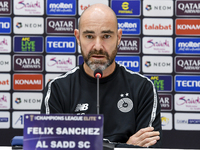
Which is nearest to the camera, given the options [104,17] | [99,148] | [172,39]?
[99,148]

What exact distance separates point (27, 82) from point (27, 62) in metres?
0.20

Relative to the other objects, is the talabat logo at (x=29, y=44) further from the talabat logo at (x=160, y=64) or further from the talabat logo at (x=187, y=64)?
the talabat logo at (x=187, y=64)

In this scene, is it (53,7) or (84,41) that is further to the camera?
(53,7)

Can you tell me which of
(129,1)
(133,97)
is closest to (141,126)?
(133,97)

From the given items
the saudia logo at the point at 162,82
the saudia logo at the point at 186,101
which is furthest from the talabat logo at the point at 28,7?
the saudia logo at the point at 186,101

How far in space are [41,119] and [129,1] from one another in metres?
2.07

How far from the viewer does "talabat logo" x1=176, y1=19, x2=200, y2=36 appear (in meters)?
2.47

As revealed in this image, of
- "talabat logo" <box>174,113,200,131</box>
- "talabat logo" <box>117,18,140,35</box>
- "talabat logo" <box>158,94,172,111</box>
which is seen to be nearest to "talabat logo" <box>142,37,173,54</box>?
"talabat logo" <box>117,18,140,35</box>

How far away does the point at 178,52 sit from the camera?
8.16 feet

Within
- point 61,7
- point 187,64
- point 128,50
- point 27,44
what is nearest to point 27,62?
point 27,44

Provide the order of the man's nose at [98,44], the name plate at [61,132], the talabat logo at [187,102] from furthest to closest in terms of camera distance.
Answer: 1. the talabat logo at [187,102]
2. the man's nose at [98,44]
3. the name plate at [61,132]

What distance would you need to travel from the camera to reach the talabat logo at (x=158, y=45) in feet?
8.11

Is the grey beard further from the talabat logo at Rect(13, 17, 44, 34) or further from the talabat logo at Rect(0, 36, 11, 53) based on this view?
the talabat logo at Rect(0, 36, 11, 53)

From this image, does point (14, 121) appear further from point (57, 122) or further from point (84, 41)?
point (57, 122)
